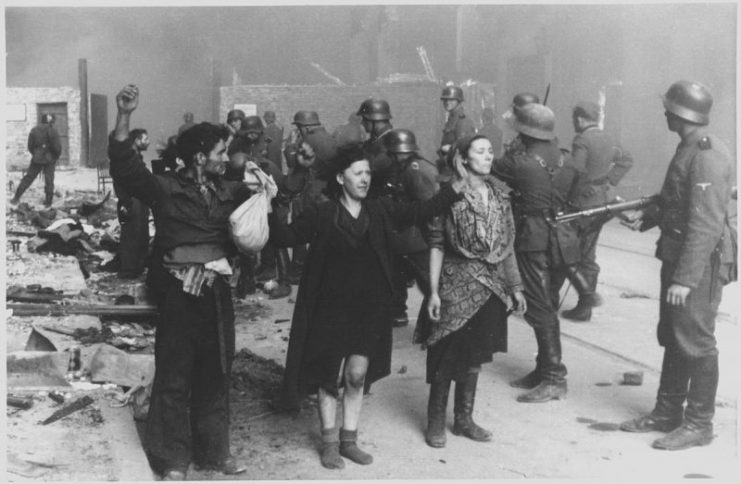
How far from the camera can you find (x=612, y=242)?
12789 mm

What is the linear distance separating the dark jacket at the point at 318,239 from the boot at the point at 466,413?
610 mm

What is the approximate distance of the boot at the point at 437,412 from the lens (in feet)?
16.3

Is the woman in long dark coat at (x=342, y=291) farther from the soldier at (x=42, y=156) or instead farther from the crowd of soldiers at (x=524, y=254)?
the soldier at (x=42, y=156)

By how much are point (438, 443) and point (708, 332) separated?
5.67 feet

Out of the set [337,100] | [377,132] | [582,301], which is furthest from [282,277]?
[337,100]

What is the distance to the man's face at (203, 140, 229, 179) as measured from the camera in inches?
170

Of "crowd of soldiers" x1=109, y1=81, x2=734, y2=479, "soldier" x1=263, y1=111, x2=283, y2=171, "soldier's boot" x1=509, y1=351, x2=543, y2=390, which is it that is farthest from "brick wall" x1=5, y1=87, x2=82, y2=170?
"soldier's boot" x1=509, y1=351, x2=543, y2=390

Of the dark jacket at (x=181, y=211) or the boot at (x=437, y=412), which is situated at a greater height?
the dark jacket at (x=181, y=211)

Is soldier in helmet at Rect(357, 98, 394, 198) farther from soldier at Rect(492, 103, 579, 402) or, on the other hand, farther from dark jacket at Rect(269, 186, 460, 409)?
dark jacket at Rect(269, 186, 460, 409)

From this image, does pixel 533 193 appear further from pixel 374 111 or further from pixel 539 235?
pixel 374 111

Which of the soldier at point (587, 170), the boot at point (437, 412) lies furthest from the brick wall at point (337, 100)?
the boot at point (437, 412)

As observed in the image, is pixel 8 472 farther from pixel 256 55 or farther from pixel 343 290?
pixel 256 55

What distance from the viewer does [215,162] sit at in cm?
432

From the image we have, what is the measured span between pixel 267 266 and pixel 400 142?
3.71m
